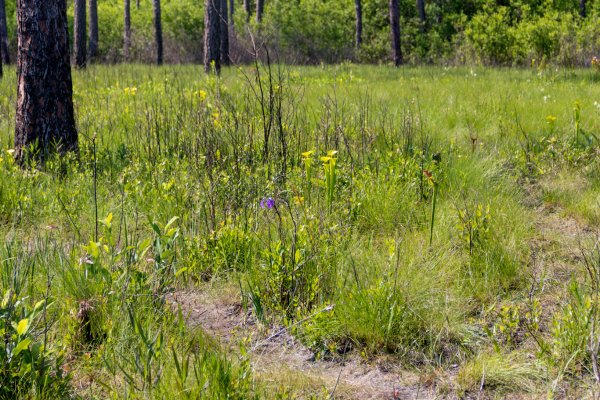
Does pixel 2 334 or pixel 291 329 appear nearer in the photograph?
pixel 2 334

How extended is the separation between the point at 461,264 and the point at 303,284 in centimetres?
100

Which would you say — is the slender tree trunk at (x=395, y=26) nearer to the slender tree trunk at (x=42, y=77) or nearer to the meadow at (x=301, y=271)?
the meadow at (x=301, y=271)

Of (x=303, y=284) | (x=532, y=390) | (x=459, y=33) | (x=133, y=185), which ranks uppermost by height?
(x=459, y=33)

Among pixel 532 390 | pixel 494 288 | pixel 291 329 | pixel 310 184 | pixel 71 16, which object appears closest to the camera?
pixel 532 390

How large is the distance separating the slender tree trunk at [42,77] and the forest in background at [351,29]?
16.4 m

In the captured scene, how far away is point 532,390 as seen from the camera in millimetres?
2750

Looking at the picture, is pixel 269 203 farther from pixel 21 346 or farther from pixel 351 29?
pixel 351 29

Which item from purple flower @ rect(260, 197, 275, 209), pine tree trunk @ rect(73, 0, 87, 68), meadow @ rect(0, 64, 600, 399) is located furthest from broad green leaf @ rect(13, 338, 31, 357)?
pine tree trunk @ rect(73, 0, 87, 68)

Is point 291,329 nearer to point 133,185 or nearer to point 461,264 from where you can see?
point 461,264

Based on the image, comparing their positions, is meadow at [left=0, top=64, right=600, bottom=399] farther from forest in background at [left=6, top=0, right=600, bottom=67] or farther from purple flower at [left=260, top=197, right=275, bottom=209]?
forest in background at [left=6, top=0, right=600, bottom=67]

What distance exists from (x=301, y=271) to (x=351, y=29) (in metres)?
27.2

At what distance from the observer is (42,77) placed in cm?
571

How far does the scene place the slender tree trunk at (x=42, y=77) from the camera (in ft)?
18.5

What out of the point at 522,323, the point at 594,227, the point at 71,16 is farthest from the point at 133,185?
the point at 71,16
